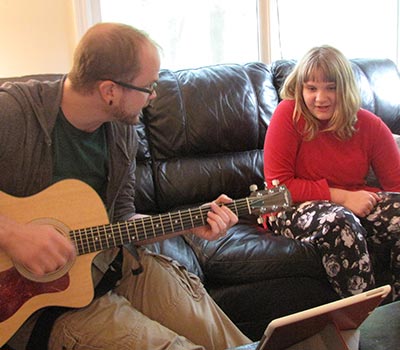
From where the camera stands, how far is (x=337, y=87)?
1.86 m

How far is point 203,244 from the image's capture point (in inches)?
70.5

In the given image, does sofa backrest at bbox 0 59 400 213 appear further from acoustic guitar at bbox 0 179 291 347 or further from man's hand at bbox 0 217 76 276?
man's hand at bbox 0 217 76 276

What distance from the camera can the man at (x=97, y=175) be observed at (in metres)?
1.17

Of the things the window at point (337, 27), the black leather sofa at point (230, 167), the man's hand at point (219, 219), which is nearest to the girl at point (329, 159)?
the black leather sofa at point (230, 167)

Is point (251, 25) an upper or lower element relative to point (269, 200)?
upper

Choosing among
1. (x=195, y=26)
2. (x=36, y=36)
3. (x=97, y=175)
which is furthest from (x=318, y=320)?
(x=195, y=26)

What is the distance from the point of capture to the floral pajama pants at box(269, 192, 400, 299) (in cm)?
161

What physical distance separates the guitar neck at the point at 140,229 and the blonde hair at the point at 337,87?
69 centimetres

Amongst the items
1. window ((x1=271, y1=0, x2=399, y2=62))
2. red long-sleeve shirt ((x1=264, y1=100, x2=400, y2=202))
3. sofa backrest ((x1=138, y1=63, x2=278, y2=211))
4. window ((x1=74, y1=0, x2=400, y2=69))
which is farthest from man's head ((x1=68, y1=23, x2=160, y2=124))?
window ((x1=271, y1=0, x2=399, y2=62))

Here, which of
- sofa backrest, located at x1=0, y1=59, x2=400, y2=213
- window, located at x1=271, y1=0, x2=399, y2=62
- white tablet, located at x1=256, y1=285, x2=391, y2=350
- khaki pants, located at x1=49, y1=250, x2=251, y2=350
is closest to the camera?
white tablet, located at x1=256, y1=285, x2=391, y2=350

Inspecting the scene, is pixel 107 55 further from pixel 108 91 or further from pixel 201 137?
pixel 201 137

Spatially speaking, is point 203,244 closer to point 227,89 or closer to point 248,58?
point 227,89

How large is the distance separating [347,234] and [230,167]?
2.52ft

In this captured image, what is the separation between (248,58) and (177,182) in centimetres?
123
